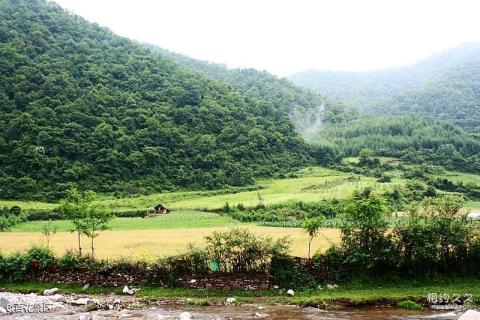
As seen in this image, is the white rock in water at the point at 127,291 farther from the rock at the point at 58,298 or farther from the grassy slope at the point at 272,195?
the grassy slope at the point at 272,195

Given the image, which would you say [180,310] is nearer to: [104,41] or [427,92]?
[104,41]

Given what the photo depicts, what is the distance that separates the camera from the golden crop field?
34.4 metres

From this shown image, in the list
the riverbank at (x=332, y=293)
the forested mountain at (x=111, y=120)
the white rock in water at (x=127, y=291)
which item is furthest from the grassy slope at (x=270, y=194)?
the riverbank at (x=332, y=293)

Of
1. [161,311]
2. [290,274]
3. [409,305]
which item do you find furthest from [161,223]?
[409,305]

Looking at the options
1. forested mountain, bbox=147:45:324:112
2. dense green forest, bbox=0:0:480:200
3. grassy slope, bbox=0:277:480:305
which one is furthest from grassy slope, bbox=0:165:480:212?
forested mountain, bbox=147:45:324:112

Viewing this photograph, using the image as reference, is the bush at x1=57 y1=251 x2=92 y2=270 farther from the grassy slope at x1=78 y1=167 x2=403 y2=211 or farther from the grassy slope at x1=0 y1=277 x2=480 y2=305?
the grassy slope at x1=78 y1=167 x2=403 y2=211

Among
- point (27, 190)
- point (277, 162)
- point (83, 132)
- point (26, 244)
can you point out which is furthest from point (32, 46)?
point (26, 244)

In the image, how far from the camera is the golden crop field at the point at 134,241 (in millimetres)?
34438

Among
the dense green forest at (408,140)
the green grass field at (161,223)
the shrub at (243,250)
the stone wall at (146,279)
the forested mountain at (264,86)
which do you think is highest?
the forested mountain at (264,86)

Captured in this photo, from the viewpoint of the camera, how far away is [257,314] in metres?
21.4

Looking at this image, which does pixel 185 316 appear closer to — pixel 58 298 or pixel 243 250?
pixel 243 250

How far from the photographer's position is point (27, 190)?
247ft

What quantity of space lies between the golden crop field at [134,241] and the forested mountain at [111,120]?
104ft

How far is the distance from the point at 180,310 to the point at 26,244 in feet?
71.7
